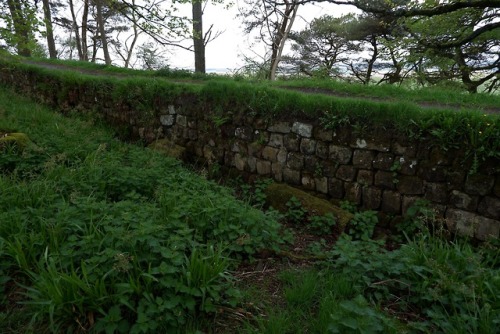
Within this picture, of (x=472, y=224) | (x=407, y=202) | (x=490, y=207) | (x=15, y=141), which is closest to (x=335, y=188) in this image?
(x=407, y=202)

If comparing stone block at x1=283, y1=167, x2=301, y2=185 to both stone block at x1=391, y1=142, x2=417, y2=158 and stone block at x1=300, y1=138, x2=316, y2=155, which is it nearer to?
stone block at x1=300, y1=138, x2=316, y2=155

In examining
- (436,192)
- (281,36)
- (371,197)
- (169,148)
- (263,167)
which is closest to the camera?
(436,192)

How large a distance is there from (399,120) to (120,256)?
3.14 metres

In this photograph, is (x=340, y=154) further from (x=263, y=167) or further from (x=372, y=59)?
(x=372, y=59)

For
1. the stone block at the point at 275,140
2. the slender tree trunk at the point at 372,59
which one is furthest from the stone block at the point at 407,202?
the slender tree trunk at the point at 372,59

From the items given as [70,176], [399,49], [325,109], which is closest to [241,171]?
[325,109]

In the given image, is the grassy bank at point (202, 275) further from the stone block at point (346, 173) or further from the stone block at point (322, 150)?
the stone block at point (322, 150)

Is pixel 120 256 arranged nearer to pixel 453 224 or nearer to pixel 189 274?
pixel 189 274

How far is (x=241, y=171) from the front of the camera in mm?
5219

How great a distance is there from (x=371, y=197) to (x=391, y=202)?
23cm

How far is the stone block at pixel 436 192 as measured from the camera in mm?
3460

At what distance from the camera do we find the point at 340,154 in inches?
163

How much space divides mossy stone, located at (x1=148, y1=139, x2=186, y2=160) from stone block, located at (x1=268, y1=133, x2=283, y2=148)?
5.82 feet

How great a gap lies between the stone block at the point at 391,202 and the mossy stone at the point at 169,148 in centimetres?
338
